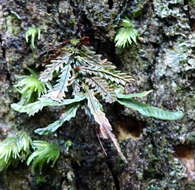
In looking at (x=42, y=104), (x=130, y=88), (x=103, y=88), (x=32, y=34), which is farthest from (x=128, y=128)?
(x=32, y=34)

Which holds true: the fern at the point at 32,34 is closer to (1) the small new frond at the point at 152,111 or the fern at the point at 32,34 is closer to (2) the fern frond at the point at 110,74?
(2) the fern frond at the point at 110,74

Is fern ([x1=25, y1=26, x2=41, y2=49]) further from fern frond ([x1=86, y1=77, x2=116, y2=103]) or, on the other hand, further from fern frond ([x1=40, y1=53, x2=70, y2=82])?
fern frond ([x1=86, y1=77, x2=116, y2=103])

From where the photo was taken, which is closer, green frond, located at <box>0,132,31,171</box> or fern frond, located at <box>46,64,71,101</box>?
fern frond, located at <box>46,64,71,101</box>

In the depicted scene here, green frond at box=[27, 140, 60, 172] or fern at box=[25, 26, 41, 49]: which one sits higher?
fern at box=[25, 26, 41, 49]

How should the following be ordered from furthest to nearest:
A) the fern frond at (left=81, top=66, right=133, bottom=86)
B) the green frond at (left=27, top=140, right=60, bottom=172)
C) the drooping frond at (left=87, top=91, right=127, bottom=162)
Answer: the green frond at (left=27, top=140, right=60, bottom=172)
the fern frond at (left=81, top=66, right=133, bottom=86)
the drooping frond at (left=87, top=91, right=127, bottom=162)

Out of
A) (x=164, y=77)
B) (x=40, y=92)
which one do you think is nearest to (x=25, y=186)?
(x=40, y=92)

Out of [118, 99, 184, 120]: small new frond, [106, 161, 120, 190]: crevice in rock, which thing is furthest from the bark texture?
[118, 99, 184, 120]: small new frond

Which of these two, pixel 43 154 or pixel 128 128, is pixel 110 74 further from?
pixel 43 154

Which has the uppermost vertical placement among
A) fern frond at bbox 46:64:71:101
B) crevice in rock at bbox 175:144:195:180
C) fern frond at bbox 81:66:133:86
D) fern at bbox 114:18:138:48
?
fern at bbox 114:18:138:48
